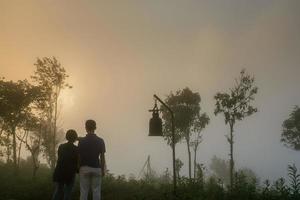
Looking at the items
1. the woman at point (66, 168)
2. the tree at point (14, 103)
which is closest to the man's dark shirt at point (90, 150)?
the woman at point (66, 168)

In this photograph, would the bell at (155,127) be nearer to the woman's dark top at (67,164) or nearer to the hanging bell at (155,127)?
the hanging bell at (155,127)

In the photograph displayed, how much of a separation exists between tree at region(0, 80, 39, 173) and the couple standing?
3267cm

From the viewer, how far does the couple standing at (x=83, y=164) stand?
10.5m

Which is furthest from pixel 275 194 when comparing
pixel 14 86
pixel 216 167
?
pixel 216 167

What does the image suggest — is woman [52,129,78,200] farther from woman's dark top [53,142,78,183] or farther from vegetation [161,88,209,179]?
vegetation [161,88,209,179]

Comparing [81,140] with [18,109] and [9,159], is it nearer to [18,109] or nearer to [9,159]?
[18,109]

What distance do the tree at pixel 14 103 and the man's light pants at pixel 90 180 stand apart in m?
33.6

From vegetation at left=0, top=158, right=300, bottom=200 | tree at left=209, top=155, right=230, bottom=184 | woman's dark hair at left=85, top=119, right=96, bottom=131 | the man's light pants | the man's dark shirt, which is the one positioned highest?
woman's dark hair at left=85, top=119, right=96, bottom=131

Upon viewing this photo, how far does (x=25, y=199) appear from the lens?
57.1ft

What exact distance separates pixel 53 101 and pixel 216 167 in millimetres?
81595

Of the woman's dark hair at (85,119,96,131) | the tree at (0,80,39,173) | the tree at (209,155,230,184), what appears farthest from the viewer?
the tree at (209,155,230,184)

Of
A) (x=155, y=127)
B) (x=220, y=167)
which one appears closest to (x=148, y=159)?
(x=155, y=127)

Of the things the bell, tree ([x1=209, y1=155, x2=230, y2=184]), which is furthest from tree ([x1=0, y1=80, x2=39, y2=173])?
tree ([x1=209, y1=155, x2=230, y2=184])

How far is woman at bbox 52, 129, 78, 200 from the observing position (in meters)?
11.2
